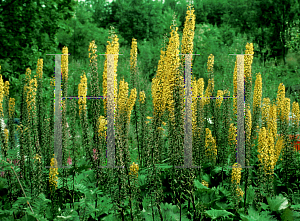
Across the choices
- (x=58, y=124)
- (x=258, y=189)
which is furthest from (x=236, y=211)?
(x=58, y=124)

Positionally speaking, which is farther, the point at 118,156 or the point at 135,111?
the point at 135,111

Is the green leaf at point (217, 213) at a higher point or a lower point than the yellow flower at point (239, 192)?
lower

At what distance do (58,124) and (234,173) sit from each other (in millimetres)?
2106

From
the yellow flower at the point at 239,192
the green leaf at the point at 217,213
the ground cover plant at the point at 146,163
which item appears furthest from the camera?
the yellow flower at the point at 239,192

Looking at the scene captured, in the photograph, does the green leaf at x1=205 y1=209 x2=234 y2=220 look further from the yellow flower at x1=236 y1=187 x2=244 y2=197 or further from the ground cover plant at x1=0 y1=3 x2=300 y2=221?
the yellow flower at x1=236 y1=187 x2=244 y2=197

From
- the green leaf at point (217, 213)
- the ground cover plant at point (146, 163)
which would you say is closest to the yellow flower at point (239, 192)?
the ground cover plant at point (146, 163)

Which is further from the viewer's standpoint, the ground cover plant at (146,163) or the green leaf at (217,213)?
the green leaf at (217,213)

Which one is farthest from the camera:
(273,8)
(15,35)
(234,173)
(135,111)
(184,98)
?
(273,8)

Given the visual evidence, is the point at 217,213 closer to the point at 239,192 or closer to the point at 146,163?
the point at 239,192

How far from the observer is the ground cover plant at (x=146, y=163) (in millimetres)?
2439

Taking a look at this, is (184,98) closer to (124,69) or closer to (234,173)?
(234,173)

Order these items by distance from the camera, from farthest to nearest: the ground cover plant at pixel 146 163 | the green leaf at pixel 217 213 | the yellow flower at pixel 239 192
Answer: the yellow flower at pixel 239 192 < the green leaf at pixel 217 213 < the ground cover plant at pixel 146 163

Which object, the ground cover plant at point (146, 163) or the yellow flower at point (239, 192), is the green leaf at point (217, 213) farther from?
the yellow flower at point (239, 192)

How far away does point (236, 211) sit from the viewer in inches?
128
